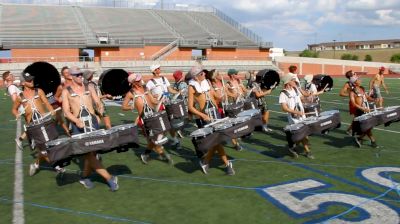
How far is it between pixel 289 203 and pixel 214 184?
1.37 m

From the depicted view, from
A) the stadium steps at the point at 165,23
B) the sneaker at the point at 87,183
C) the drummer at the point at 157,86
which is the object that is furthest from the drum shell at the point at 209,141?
the stadium steps at the point at 165,23

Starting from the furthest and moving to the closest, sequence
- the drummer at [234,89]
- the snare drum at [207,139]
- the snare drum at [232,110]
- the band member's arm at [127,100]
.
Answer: the drummer at [234,89], the snare drum at [232,110], the band member's arm at [127,100], the snare drum at [207,139]

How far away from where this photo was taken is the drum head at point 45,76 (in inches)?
330

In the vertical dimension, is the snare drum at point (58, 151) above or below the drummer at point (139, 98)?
below

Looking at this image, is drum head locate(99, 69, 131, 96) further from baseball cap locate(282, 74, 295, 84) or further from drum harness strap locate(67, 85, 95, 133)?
baseball cap locate(282, 74, 295, 84)

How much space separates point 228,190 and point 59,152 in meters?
2.54

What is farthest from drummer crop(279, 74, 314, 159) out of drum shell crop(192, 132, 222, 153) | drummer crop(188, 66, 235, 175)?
drum shell crop(192, 132, 222, 153)

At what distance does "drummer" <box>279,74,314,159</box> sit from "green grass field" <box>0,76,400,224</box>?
0.30 meters

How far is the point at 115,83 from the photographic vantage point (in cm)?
935

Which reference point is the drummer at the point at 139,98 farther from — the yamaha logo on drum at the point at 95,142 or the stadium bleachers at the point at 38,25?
the stadium bleachers at the point at 38,25

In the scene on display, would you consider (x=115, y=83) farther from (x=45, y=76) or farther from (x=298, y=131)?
(x=298, y=131)

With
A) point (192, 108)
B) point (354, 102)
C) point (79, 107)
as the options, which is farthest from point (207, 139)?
point (354, 102)

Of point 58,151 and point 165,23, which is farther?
point 165,23

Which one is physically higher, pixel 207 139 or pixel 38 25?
pixel 38 25
